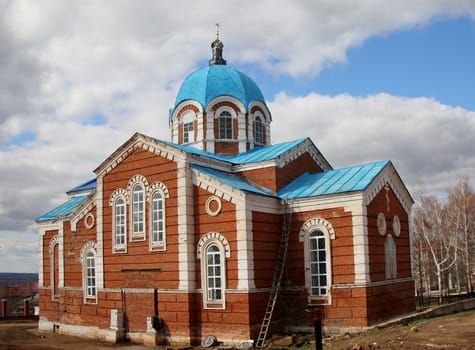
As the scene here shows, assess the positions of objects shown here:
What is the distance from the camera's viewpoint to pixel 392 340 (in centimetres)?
1400

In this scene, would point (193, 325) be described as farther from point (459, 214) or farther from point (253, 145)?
point (459, 214)

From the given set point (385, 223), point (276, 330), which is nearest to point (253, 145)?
point (385, 223)

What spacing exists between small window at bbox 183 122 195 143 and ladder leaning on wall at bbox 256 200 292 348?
738cm

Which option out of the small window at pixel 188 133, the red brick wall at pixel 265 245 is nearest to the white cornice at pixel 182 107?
the small window at pixel 188 133

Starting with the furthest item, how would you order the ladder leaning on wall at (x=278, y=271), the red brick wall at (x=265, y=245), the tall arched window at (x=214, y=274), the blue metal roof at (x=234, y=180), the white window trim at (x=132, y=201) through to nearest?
the white window trim at (x=132, y=201) < the blue metal roof at (x=234, y=180) < the tall arched window at (x=214, y=274) < the red brick wall at (x=265, y=245) < the ladder leaning on wall at (x=278, y=271)

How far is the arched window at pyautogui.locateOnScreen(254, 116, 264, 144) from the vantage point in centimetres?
2516

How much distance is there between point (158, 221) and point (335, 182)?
667 centimetres

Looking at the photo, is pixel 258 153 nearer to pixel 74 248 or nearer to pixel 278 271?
pixel 278 271

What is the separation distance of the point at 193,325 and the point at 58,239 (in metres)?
9.68

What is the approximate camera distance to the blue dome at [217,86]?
971 inches

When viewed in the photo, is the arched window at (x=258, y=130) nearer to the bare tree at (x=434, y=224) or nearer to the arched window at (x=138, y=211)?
the arched window at (x=138, y=211)

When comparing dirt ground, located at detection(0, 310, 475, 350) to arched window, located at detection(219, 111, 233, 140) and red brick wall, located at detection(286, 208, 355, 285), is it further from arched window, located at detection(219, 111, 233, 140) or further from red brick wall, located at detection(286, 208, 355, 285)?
arched window, located at detection(219, 111, 233, 140)

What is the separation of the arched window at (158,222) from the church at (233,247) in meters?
0.04

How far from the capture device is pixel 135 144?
20.5 metres
